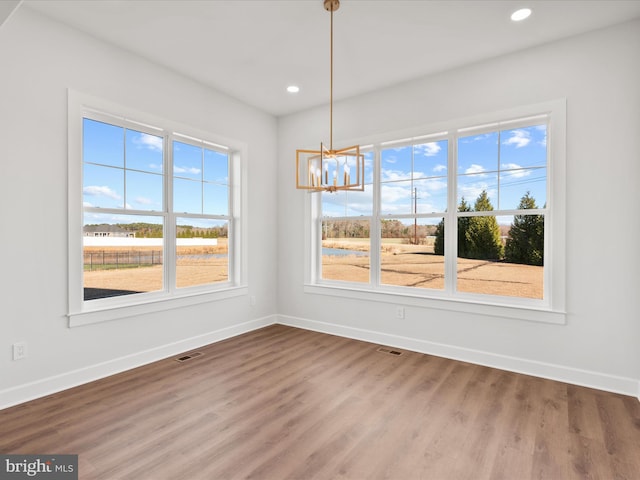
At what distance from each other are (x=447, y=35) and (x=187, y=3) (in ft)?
7.31

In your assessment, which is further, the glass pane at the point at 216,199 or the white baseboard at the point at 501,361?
the glass pane at the point at 216,199

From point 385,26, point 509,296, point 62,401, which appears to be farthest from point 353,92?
point 62,401

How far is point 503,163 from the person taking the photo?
3480mm

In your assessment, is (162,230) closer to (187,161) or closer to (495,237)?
(187,161)

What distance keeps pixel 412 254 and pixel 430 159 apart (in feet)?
3.77

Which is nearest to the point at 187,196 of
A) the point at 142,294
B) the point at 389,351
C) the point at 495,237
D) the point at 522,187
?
the point at 142,294

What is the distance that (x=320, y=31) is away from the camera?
295 cm

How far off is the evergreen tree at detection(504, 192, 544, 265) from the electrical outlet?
4424mm

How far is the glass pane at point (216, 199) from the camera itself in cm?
423

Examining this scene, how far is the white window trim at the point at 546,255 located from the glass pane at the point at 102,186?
2826 mm

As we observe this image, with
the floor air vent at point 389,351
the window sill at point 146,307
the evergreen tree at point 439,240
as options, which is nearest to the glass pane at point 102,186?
the window sill at point 146,307

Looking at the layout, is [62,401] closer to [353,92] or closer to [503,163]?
[353,92]

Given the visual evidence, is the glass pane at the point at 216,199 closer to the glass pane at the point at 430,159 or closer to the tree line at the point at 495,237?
the glass pane at the point at 430,159

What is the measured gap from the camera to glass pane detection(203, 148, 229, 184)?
4.23 meters
